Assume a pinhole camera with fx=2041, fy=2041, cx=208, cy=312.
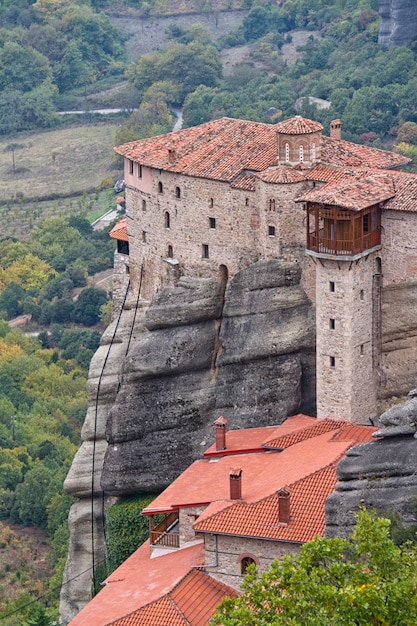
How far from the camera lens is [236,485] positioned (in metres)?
60.0

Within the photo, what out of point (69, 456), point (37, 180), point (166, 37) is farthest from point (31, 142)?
point (69, 456)


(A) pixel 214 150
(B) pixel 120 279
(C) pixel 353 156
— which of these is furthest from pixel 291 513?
(B) pixel 120 279

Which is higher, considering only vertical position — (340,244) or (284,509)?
(340,244)

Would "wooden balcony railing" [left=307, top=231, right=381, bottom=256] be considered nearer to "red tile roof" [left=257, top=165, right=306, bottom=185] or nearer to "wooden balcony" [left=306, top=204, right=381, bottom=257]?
"wooden balcony" [left=306, top=204, right=381, bottom=257]

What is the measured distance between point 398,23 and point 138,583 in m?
89.6

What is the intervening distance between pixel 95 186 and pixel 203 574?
9262 centimetres

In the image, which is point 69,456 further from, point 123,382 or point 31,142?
point 31,142

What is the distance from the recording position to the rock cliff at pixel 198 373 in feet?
227

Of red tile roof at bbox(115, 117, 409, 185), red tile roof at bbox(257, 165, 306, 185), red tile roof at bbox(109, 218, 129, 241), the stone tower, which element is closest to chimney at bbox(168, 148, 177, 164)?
red tile roof at bbox(115, 117, 409, 185)

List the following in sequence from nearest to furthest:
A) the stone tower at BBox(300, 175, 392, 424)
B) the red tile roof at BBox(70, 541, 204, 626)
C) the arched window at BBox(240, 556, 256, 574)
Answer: the arched window at BBox(240, 556, 256, 574)
the red tile roof at BBox(70, 541, 204, 626)
the stone tower at BBox(300, 175, 392, 424)

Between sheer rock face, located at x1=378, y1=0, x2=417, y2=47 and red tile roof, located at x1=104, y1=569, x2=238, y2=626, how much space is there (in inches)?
3500

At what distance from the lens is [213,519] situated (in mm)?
58469

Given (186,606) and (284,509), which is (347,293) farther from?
(186,606)

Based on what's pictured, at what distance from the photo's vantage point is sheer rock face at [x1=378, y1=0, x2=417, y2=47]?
143375 millimetres
